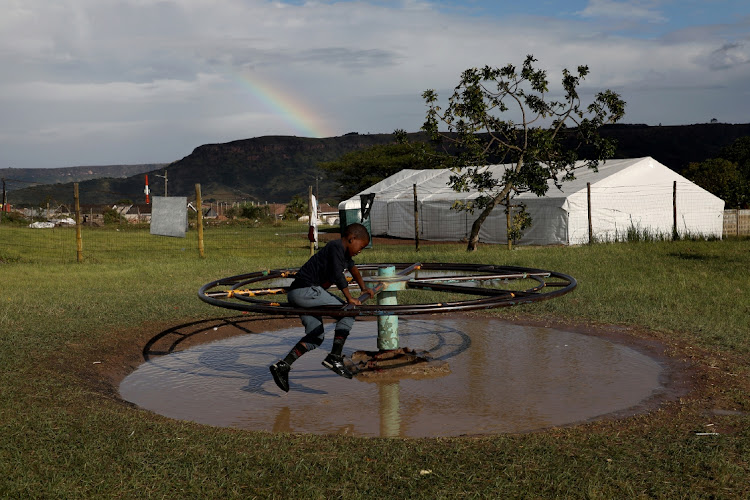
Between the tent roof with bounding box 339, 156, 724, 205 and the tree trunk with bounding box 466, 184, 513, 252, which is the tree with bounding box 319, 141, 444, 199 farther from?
the tree trunk with bounding box 466, 184, 513, 252

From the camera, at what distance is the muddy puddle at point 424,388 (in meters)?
5.86

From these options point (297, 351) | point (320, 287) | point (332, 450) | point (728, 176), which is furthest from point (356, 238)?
point (728, 176)

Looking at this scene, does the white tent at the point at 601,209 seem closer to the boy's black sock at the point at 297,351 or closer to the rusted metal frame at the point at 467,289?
the rusted metal frame at the point at 467,289

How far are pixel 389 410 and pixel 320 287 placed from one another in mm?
1395

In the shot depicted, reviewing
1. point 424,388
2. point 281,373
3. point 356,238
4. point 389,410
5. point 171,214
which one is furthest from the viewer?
point 171,214

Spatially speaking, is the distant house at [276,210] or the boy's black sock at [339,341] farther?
the distant house at [276,210]

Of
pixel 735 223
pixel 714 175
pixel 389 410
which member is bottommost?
pixel 389 410

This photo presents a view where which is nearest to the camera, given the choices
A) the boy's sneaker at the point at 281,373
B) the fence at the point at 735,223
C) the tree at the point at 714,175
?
the boy's sneaker at the point at 281,373

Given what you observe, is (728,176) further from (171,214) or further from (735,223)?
(171,214)

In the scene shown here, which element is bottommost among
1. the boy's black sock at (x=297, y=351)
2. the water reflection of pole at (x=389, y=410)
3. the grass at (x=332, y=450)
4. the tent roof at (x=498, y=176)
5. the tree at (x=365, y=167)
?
the water reflection of pole at (x=389, y=410)

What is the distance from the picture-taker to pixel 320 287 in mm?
6816

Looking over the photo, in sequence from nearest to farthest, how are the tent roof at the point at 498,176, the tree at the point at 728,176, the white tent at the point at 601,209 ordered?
the white tent at the point at 601,209, the tent roof at the point at 498,176, the tree at the point at 728,176

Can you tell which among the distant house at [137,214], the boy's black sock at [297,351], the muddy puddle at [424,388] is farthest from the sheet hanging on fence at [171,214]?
the distant house at [137,214]

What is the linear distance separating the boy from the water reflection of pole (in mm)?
549
